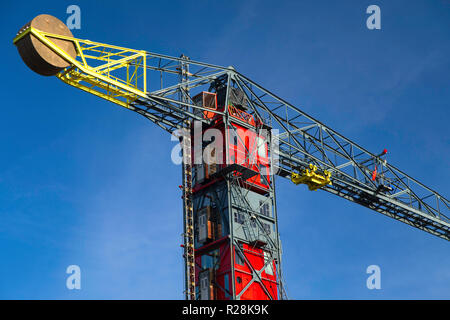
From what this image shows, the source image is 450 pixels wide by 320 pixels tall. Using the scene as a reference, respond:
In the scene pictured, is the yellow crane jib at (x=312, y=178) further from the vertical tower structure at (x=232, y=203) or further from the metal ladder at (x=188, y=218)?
the metal ladder at (x=188, y=218)

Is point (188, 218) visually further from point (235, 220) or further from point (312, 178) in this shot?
point (312, 178)

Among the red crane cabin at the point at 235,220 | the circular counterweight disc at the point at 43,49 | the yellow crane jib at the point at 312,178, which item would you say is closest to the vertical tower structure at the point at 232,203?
the red crane cabin at the point at 235,220

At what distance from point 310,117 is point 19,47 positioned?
3381cm

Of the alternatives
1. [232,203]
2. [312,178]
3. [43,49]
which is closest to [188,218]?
[232,203]

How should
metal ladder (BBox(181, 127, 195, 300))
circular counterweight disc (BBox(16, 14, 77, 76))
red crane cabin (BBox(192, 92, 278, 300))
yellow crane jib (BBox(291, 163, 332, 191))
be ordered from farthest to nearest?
yellow crane jib (BBox(291, 163, 332, 191))
metal ladder (BBox(181, 127, 195, 300))
red crane cabin (BBox(192, 92, 278, 300))
circular counterweight disc (BBox(16, 14, 77, 76))

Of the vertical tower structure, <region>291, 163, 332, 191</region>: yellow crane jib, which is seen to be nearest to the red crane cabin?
the vertical tower structure

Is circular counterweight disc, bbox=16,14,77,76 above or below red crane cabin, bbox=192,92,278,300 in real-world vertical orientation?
above

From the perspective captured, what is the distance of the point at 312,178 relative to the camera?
240ft

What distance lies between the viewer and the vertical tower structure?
63.3 meters

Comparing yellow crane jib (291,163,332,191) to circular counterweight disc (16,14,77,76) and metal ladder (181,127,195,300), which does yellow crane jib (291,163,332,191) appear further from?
circular counterweight disc (16,14,77,76)

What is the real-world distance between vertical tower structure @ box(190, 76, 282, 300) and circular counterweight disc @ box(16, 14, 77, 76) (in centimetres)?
1548

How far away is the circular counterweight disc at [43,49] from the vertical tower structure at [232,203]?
1548cm
